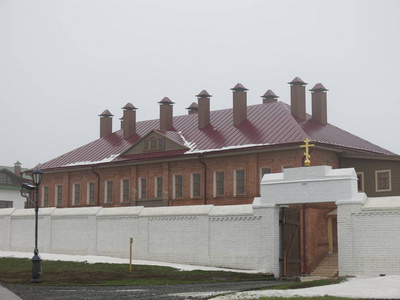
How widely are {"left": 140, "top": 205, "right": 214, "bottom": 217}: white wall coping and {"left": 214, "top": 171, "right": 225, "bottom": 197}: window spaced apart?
28.9 ft

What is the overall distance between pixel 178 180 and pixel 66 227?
8.81 metres

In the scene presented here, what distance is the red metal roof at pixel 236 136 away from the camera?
36972mm

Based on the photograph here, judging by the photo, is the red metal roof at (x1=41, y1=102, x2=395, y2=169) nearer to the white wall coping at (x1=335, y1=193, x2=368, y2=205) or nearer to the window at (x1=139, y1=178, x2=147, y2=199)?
the window at (x1=139, y1=178, x2=147, y2=199)

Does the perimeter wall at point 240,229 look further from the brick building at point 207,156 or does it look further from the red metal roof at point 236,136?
the red metal roof at point 236,136

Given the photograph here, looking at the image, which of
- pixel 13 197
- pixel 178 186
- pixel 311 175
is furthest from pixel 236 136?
pixel 13 197

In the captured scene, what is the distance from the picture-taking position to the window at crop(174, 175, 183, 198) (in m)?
40.9

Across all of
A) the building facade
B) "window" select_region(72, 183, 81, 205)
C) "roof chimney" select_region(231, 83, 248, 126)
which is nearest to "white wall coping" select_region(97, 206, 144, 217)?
"roof chimney" select_region(231, 83, 248, 126)

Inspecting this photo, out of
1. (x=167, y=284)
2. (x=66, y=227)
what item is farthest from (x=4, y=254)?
(x=167, y=284)

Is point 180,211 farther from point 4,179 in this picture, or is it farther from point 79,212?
point 4,179

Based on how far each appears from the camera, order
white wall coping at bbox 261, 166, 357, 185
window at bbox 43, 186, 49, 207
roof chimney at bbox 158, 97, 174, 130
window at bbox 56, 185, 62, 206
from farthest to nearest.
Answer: window at bbox 43, 186, 49, 207 < window at bbox 56, 185, 62, 206 < roof chimney at bbox 158, 97, 174, 130 < white wall coping at bbox 261, 166, 357, 185

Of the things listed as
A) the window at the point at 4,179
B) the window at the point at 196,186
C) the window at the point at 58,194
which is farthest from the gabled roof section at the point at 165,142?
the window at the point at 4,179

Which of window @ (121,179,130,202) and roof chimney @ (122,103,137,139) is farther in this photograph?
roof chimney @ (122,103,137,139)

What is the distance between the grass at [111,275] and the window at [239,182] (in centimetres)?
1167

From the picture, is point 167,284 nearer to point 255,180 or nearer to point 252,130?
point 255,180
